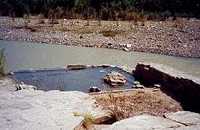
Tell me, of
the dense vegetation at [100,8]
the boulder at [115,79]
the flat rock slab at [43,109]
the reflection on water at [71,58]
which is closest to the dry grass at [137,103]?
the flat rock slab at [43,109]

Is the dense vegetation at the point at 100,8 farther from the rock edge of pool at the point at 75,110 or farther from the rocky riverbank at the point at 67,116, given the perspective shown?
the rocky riverbank at the point at 67,116

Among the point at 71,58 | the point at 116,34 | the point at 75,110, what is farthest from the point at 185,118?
the point at 116,34

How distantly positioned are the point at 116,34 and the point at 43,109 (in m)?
11.4

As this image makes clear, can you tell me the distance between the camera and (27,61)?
1244 cm

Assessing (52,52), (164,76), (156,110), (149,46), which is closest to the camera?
(156,110)

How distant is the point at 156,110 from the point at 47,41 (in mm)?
9511

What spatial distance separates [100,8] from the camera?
2317 centimetres

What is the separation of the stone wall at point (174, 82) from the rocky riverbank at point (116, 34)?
4777 mm

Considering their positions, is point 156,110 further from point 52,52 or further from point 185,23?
point 185,23

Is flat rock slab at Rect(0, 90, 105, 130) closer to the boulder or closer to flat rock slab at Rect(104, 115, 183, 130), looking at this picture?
flat rock slab at Rect(104, 115, 183, 130)

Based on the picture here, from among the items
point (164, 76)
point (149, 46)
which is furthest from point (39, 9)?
point (164, 76)

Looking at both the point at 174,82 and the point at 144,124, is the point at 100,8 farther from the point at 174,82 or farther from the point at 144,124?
the point at 144,124

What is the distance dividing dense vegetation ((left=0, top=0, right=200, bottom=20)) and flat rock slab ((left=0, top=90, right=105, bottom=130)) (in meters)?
14.4

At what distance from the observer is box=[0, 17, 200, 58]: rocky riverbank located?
15367 millimetres
